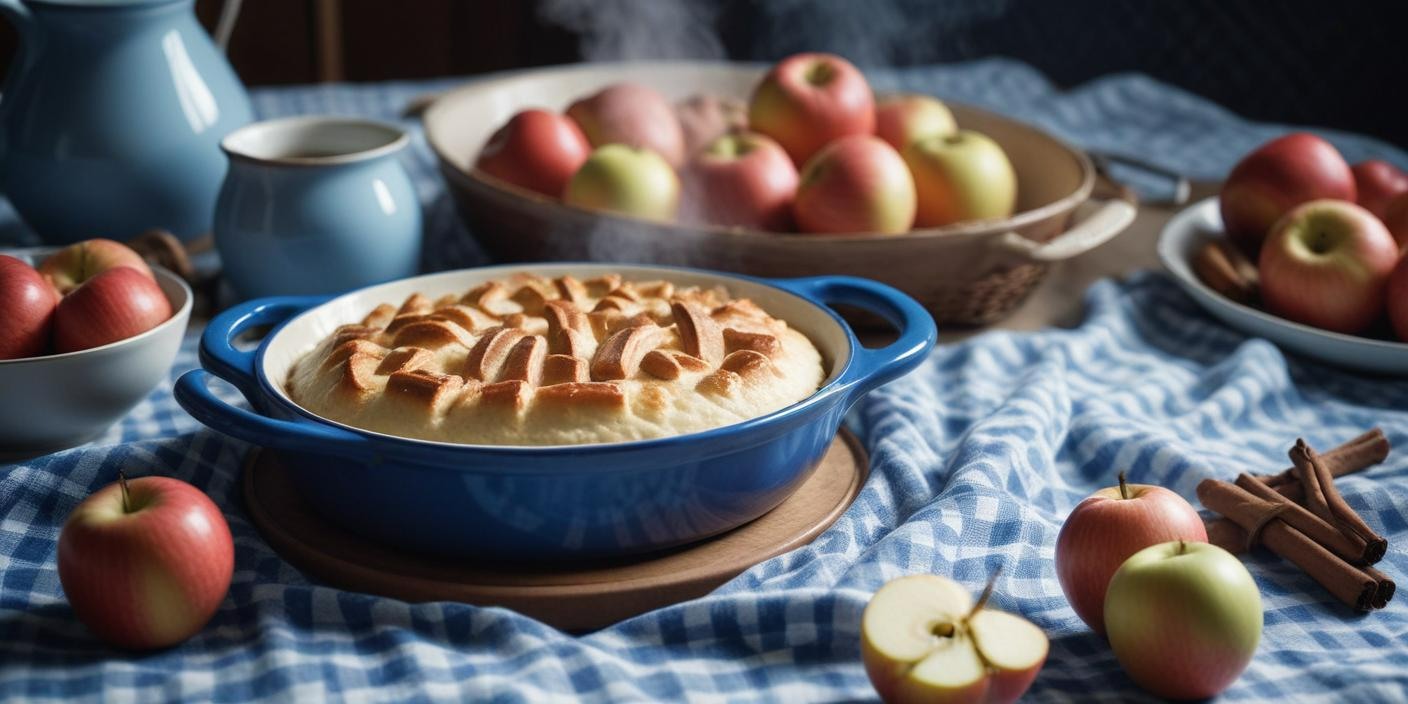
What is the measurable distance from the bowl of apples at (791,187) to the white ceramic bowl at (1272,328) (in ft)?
0.38

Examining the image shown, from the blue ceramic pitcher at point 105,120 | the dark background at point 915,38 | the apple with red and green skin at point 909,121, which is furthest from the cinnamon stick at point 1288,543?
the dark background at point 915,38

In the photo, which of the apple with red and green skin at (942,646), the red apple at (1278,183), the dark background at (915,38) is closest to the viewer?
the apple with red and green skin at (942,646)

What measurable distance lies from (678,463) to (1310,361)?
0.95 m

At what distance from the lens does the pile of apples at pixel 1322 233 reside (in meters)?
1.51

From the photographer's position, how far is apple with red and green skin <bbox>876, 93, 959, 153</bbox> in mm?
1801

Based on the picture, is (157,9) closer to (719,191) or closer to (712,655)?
(719,191)

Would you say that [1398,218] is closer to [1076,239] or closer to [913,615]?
[1076,239]

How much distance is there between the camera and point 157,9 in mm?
1588

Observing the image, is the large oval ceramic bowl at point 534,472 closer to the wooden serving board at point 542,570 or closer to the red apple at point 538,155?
the wooden serving board at point 542,570

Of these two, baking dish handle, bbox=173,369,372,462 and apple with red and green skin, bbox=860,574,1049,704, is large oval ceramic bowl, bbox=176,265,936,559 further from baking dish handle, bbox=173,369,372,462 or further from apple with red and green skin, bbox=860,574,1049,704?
apple with red and green skin, bbox=860,574,1049,704

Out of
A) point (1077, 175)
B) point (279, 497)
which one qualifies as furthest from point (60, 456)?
point (1077, 175)

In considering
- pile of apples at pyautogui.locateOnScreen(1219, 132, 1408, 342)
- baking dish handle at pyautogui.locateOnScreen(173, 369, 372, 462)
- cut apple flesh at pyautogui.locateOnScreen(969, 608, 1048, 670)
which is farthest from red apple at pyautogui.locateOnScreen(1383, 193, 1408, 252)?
baking dish handle at pyautogui.locateOnScreen(173, 369, 372, 462)

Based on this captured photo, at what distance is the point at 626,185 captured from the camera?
158 centimetres

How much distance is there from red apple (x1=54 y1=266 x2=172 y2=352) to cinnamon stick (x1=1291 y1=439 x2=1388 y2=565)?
105 centimetres
